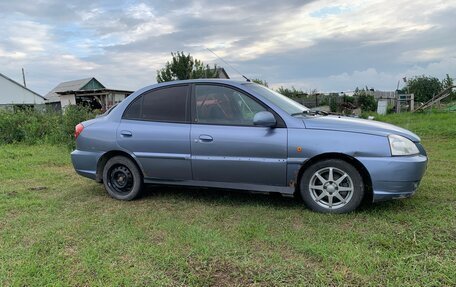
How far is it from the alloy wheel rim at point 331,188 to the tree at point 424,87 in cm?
3678

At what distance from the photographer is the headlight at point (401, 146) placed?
3.96m

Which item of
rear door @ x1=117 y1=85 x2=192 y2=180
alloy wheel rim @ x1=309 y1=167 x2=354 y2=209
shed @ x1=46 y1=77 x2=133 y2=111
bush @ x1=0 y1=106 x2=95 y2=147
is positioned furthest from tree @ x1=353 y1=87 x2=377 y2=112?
alloy wheel rim @ x1=309 y1=167 x2=354 y2=209

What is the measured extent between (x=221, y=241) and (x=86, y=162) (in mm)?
2587

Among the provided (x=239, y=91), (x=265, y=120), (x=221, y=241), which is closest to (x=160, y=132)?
(x=239, y=91)

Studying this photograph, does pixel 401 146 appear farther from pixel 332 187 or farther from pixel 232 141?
pixel 232 141

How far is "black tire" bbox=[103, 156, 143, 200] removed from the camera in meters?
5.07

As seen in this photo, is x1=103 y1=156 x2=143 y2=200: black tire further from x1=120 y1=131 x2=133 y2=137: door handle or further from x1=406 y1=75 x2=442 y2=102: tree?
x1=406 y1=75 x2=442 y2=102: tree

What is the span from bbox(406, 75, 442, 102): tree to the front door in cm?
3679

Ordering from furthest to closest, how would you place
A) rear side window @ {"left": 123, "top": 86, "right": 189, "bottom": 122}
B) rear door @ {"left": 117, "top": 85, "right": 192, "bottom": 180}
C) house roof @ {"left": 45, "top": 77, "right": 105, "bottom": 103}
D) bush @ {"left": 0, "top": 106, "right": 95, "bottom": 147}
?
house roof @ {"left": 45, "top": 77, "right": 105, "bottom": 103} < bush @ {"left": 0, "top": 106, "right": 95, "bottom": 147} < rear side window @ {"left": 123, "top": 86, "right": 189, "bottom": 122} < rear door @ {"left": 117, "top": 85, "right": 192, "bottom": 180}

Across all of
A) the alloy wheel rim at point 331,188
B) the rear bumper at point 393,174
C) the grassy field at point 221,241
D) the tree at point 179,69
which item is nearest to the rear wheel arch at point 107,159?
the grassy field at point 221,241

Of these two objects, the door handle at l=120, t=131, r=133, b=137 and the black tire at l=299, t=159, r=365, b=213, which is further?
the door handle at l=120, t=131, r=133, b=137

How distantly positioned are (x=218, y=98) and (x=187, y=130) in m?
0.54

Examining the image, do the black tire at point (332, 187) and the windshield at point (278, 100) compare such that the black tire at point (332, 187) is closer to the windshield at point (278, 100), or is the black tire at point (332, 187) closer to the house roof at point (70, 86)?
the windshield at point (278, 100)

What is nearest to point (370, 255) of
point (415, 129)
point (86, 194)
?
point (86, 194)
